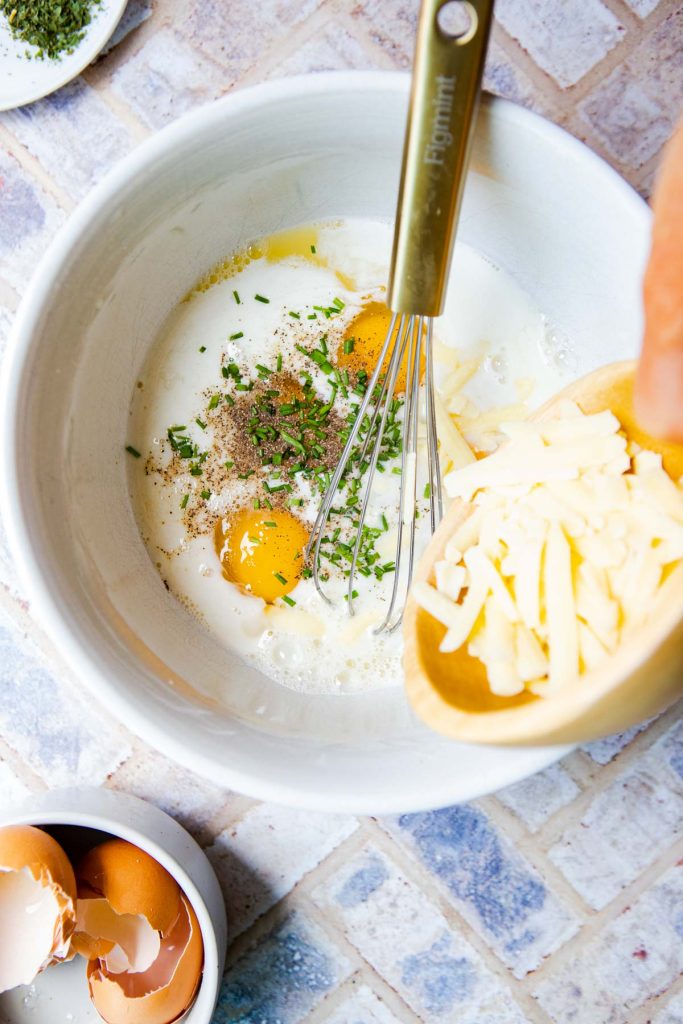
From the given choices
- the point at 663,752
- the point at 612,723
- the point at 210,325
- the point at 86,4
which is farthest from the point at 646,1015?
the point at 86,4

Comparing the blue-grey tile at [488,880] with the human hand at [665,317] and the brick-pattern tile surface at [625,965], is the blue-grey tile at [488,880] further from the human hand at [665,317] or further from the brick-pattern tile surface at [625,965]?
the human hand at [665,317]

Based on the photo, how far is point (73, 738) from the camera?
0.79m

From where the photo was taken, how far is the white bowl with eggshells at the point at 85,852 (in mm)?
708

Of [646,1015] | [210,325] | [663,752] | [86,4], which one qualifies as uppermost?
[86,4]

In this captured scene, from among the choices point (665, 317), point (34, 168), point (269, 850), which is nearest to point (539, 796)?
point (269, 850)

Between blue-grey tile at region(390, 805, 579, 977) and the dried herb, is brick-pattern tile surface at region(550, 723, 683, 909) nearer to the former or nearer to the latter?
blue-grey tile at region(390, 805, 579, 977)

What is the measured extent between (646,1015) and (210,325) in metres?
0.70

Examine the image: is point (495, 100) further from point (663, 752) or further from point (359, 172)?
point (663, 752)

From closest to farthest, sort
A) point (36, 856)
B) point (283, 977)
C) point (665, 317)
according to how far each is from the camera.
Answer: point (665, 317) < point (36, 856) < point (283, 977)

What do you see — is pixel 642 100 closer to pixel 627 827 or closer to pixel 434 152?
pixel 434 152

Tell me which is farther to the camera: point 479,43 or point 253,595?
point 253,595

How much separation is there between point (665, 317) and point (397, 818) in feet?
1.59

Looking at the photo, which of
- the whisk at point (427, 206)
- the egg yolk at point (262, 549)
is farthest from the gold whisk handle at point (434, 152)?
the egg yolk at point (262, 549)

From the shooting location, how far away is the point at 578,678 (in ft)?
1.79
